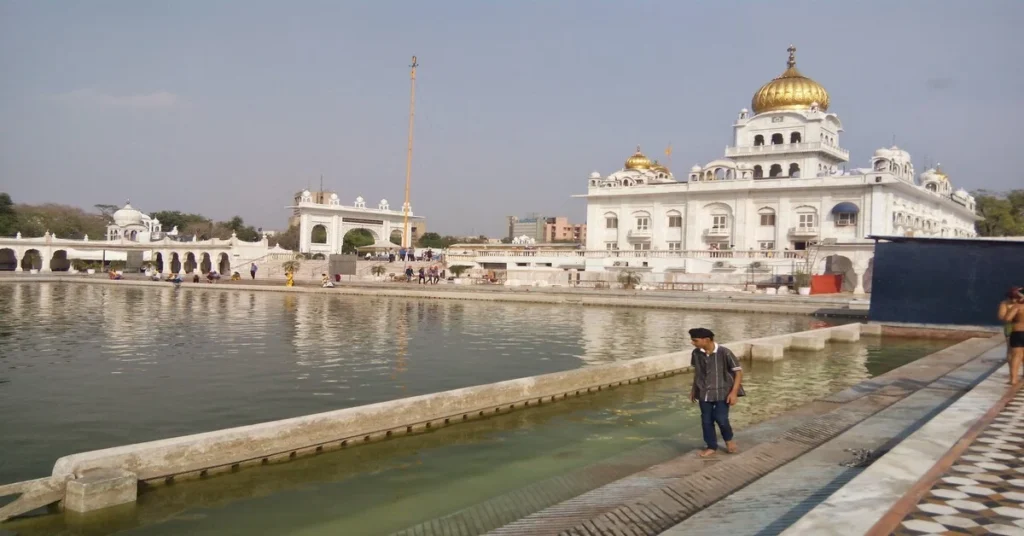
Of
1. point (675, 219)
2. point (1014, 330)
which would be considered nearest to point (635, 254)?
point (675, 219)

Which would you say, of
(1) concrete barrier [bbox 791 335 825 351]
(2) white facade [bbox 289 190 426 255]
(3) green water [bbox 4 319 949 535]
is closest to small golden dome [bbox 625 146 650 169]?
(2) white facade [bbox 289 190 426 255]

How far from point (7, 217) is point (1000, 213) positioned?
9785cm

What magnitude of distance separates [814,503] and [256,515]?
4738 millimetres

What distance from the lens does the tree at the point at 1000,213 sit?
70562 mm

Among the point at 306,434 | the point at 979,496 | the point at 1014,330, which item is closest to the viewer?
the point at 979,496

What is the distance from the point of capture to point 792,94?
58.4m

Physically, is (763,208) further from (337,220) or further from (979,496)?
(979,496)

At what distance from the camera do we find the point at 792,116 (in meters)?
57.8

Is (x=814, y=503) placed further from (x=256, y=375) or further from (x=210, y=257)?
(x=210, y=257)

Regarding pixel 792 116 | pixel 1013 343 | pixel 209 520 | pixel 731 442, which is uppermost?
pixel 792 116

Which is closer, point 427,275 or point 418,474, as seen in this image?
point 418,474

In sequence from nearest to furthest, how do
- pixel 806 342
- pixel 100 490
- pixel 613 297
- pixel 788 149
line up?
pixel 100 490 < pixel 806 342 < pixel 613 297 < pixel 788 149

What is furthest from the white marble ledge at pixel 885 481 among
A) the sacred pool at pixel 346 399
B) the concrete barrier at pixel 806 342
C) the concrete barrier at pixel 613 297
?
the concrete barrier at pixel 613 297

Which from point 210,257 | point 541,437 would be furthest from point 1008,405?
point 210,257
